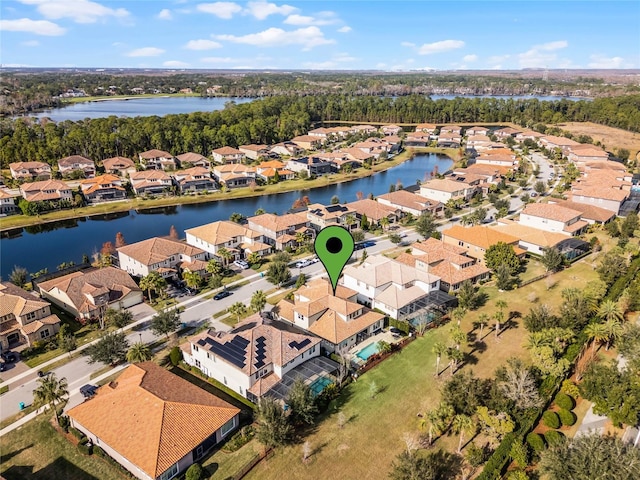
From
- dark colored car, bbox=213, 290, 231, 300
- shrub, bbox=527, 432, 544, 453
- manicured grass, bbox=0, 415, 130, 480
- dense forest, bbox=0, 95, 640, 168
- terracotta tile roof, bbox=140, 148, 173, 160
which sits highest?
dense forest, bbox=0, 95, 640, 168

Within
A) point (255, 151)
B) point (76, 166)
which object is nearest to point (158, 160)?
point (76, 166)

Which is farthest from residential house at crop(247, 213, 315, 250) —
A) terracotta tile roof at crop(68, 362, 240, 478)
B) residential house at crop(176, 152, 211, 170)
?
residential house at crop(176, 152, 211, 170)

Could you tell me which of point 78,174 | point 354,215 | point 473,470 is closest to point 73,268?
point 354,215

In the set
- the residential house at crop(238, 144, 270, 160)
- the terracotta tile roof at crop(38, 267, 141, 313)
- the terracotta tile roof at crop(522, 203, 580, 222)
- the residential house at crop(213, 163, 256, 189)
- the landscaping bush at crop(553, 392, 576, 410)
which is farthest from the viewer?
the residential house at crop(238, 144, 270, 160)

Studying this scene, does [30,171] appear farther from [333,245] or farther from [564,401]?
[564,401]

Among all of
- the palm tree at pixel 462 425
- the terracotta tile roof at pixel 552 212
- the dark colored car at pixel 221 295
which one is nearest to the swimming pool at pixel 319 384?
the palm tree at pixel 462 425

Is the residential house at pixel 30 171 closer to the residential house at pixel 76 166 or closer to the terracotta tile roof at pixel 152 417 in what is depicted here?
the residential house at pixel 76 166

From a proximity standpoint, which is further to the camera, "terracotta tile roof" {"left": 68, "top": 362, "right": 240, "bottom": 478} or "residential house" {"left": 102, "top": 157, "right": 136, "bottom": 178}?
"residential house" {"left": 102, "top": 157, "right": 136, "bottom": 178}

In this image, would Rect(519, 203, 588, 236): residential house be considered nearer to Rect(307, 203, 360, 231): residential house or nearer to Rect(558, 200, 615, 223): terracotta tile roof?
Rect(558, 200, 615, 223): terracotta tile roof
